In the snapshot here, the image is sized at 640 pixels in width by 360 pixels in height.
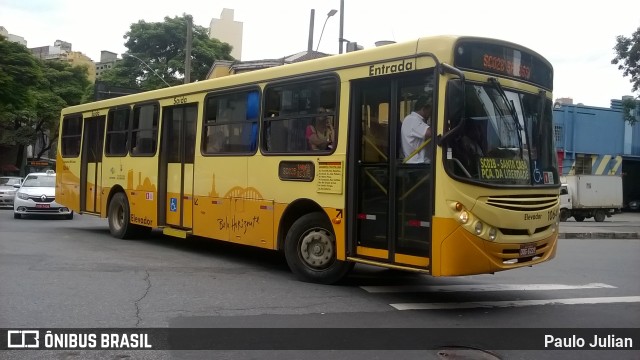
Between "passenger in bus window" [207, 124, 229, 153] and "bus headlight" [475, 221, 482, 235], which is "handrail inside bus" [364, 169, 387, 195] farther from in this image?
"passenger in bus window" [207, 124, 229, 153]

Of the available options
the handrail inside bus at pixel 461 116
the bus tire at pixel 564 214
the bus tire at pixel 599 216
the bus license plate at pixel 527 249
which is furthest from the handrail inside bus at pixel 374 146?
the bus tire at pixel 599 216

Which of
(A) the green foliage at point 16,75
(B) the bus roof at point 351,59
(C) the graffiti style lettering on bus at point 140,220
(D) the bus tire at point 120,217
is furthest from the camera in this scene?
(A) the green foliage at point 16,75

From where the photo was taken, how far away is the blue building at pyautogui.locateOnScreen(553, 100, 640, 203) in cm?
3011

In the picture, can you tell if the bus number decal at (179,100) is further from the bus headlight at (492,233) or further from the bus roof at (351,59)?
the bus headlight at (492,233)

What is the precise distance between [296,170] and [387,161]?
1530 mm

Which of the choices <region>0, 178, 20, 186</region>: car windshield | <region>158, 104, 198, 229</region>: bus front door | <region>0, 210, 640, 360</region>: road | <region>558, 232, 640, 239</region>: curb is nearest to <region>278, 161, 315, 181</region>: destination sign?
<region>0, 210, 640, 360</region>: road

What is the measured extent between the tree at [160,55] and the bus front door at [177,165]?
2885 centimetres

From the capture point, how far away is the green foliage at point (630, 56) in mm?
23672

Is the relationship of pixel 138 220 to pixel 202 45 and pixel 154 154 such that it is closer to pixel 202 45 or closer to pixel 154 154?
pixel 154 154

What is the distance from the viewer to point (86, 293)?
655 cm

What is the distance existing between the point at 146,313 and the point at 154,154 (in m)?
5.50

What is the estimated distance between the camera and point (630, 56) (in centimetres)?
2386

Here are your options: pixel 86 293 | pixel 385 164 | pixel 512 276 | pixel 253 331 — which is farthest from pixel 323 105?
pixel 512 276

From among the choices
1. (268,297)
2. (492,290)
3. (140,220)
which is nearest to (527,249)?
(492,290)
